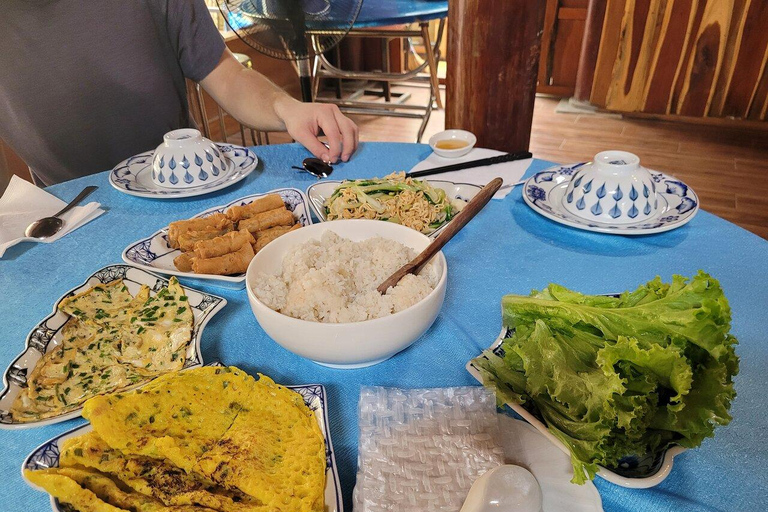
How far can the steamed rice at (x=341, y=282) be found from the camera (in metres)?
0.85

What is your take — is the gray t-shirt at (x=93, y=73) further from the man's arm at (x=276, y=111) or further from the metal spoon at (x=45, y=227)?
the metal spoon at (x=45, y=227)

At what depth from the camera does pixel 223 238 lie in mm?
1137

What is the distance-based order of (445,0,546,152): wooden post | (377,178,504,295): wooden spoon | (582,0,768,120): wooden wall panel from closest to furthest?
(377,178,504,295): wooden spoon < (445,0,546,152): wooden post < (582,0,768,120): wooden wall panel

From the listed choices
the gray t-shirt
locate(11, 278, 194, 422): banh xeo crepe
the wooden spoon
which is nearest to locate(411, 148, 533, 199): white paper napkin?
the wooden spoon

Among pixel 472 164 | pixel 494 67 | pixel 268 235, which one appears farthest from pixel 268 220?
pixel 494 67

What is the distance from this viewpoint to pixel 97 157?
2006mm

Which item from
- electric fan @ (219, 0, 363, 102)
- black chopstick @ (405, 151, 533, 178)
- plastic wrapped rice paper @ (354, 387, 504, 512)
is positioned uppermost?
electric fan @ (219, 0, 363, 102)

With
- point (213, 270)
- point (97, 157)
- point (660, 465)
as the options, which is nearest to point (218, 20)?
point (97, 157)

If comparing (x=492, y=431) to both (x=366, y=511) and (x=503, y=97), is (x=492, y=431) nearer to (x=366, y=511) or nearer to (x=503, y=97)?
(x=366, y=511)

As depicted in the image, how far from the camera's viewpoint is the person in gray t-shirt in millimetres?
1739

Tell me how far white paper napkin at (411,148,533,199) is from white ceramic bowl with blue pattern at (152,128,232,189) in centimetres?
62

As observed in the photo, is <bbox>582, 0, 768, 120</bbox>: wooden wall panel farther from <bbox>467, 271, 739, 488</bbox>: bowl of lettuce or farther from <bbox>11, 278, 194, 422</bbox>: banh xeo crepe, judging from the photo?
<bbox>11, 278, 194, 422</bbox>: banh xeo crepe

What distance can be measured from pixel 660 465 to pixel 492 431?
0.20 metres

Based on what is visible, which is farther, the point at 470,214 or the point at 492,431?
the point at 470,214
